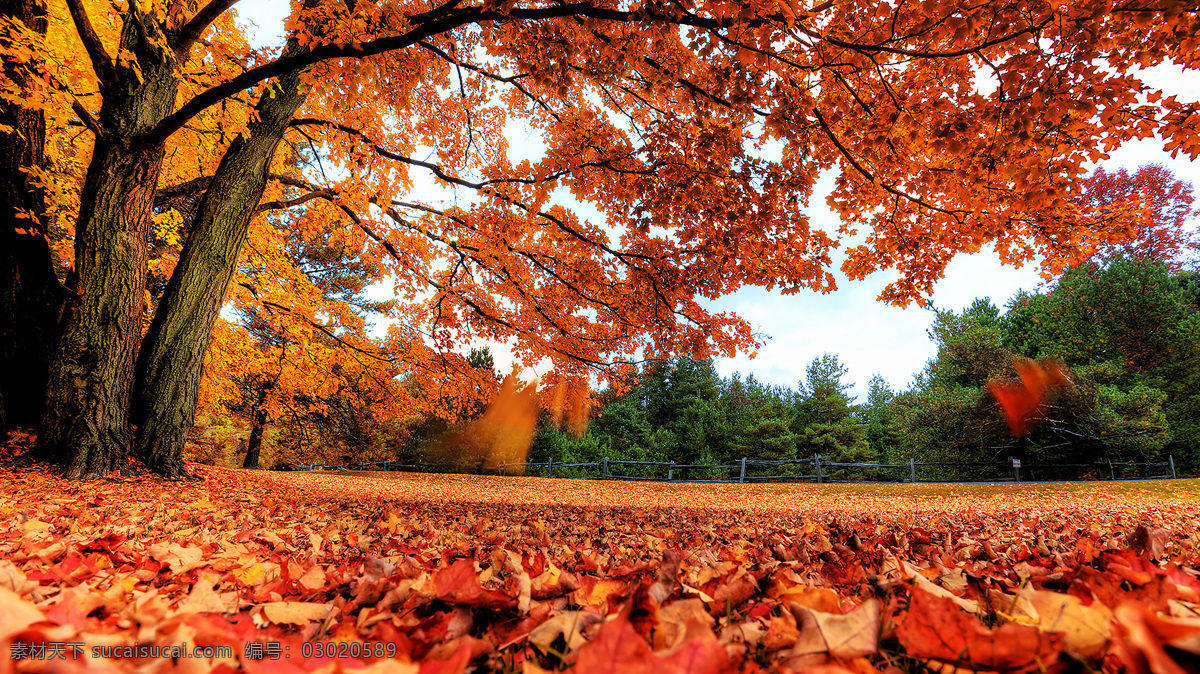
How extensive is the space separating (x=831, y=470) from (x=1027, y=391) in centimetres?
868

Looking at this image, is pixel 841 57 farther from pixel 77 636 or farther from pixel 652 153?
pixel 77 636

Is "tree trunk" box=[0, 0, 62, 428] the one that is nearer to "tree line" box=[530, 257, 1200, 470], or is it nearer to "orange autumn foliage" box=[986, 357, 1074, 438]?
"tree line" box=[530, 257, 1200, 470]

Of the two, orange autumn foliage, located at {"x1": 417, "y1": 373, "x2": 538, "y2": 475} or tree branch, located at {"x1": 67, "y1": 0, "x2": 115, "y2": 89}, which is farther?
orange autumn foliage, located at {"x1": 417, "y1": 373, "x2": 538, "y2": 475}

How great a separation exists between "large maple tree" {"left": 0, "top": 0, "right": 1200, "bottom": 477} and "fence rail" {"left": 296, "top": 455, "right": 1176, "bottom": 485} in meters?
14.5

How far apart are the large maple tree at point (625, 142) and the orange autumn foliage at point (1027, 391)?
1634 cm

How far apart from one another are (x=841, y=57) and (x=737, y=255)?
1.98 meters

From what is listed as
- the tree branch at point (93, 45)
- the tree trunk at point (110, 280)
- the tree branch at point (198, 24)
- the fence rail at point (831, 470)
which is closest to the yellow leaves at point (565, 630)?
the tree trunk at point (110, 280)

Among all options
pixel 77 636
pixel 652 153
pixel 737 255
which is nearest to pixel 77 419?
pixel 77 636

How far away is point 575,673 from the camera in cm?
50

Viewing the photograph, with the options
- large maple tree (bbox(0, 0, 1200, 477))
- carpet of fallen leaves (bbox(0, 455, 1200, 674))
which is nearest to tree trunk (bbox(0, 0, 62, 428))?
large maple tree (bbox(0, 0, 1200, 477))

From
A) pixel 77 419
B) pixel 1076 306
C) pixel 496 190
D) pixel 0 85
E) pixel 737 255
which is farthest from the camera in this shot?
pixel 1076 306

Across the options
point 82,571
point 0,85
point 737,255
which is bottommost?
point 82,571

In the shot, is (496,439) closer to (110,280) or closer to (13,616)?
(110,280)

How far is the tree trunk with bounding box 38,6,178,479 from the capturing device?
4.45 metres
